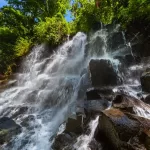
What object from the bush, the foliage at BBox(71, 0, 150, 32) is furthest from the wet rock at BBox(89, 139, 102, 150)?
the bush

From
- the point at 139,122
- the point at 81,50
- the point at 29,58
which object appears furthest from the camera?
the point at 29,58

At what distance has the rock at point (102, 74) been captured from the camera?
1037cm

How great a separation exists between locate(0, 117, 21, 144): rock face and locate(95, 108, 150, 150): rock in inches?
150

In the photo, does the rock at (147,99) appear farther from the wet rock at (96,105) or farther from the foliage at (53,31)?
the foliage at (53,31)

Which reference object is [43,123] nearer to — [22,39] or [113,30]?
[113,30]

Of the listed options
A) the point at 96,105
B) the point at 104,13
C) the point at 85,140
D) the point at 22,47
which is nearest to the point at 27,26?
the point at 22,47

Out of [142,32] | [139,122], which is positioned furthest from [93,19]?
[139,122]

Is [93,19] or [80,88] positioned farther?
[93,19]

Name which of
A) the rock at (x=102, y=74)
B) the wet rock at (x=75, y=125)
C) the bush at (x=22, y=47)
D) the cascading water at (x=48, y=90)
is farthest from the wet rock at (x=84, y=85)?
the bush at (x=22, y=47)

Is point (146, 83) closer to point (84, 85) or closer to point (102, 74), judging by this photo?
Result: point (102, 74)

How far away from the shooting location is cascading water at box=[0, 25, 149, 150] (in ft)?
27.9

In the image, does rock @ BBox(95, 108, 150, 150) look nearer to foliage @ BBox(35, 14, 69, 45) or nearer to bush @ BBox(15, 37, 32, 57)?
foliage @ BBox(35, 14, 69, 45)

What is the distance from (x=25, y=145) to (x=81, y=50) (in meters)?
8.99

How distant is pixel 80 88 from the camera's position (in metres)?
10.7
